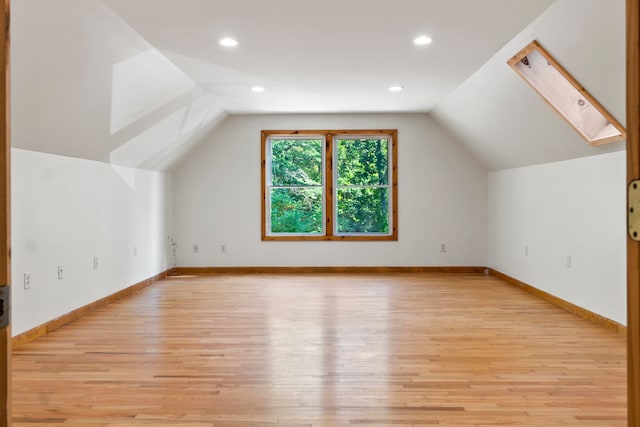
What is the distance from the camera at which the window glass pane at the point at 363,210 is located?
24.5 ft

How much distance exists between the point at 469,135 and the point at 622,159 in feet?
8.97

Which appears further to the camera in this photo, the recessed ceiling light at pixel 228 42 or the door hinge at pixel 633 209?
the recessed ceiling light at pixel 228 42

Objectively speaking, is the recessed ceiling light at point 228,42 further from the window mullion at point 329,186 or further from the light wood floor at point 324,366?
the window mullion at point 329,186

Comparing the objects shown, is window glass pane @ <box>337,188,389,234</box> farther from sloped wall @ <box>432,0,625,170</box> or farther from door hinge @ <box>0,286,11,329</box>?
door hinge @ <box>0,286,11,329</box>

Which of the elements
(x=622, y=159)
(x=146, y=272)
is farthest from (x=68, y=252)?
(x=622, y=159)

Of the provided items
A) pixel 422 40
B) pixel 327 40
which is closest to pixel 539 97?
pixel 422 40

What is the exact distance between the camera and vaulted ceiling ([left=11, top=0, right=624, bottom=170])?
311cm

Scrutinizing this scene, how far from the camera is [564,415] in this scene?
2.43 m

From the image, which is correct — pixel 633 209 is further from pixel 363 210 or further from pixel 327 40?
pixel 363 210

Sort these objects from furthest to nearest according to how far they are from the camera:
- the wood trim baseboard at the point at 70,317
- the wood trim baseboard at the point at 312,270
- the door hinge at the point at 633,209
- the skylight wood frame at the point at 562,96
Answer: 1. the wood trim baseboard at the point at 312,270
2. the skylight wood frame at the point at 562,96
3. the wood trim baseboard at the point at 70,317
4. the door hinge at the point at 633,209

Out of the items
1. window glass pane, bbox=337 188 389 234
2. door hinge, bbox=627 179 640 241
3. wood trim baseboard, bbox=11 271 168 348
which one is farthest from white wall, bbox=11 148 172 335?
door hinge, bbox=627 179 640 241

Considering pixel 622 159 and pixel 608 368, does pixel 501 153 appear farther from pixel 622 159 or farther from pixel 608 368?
pixel 608 368

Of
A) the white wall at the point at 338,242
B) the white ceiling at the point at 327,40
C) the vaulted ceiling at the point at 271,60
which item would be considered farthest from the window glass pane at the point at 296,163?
the white ceiling at the point at 327,40

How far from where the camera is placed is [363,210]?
7477 mm
